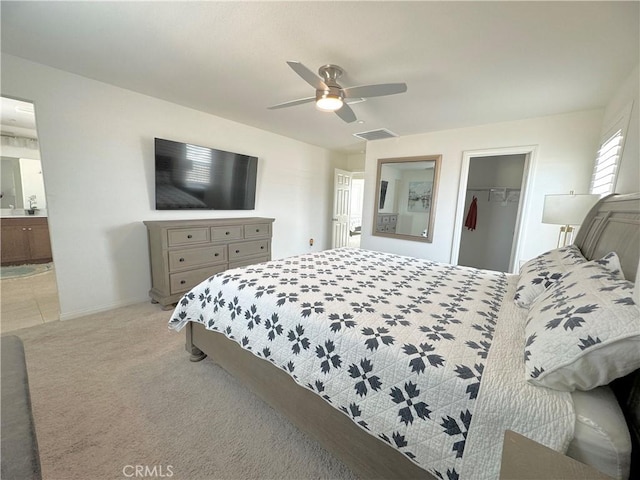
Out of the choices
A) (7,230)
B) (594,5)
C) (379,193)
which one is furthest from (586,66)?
(7,230)

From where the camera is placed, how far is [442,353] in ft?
3.36

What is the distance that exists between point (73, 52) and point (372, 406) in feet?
10.6

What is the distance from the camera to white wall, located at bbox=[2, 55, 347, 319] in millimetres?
2334

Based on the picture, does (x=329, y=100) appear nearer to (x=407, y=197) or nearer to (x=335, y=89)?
(x=335, y=89)

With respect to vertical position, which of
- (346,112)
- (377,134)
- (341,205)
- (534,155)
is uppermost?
(377,134)

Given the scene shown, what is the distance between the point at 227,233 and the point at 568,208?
139 inches

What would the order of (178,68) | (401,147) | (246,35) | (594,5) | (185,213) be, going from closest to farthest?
(594,5), (246,35), (178,68), (185,213), (401,147)

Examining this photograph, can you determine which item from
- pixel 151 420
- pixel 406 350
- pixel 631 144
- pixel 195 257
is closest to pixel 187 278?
pixel 195 257

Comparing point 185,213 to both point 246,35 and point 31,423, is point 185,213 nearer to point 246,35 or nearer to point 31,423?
point 246,35

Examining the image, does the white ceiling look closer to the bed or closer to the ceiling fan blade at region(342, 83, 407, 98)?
the ceiling fan blade at region(342, 83, 407, 98)

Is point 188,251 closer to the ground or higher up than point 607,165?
closer to the ground

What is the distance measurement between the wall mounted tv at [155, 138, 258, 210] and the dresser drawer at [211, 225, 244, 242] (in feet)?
1.58

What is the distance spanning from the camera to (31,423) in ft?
2.49

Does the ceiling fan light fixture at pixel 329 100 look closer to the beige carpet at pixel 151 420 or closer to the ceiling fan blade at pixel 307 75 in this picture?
the ceiling fan blade at pixel 307 75
